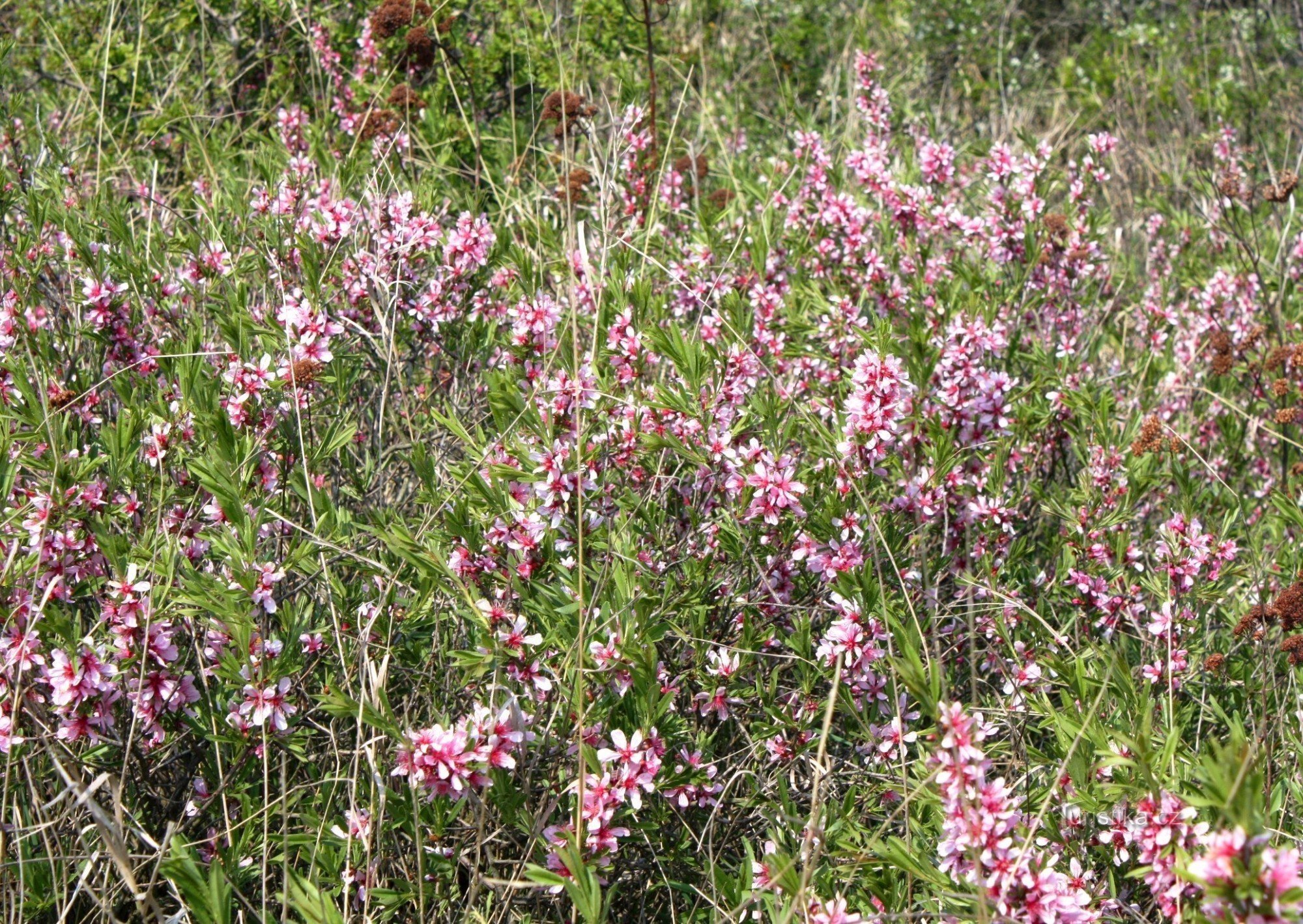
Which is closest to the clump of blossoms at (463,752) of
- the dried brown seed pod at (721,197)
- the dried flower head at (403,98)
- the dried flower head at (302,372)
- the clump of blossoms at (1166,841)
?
the dried flower head at (302,372)

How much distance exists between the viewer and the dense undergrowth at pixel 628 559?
204 centimetres

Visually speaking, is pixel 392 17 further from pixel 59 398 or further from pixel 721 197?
pixel 59 398

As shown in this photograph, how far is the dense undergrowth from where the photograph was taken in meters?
2.04

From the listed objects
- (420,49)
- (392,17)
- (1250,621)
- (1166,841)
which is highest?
(392,17)

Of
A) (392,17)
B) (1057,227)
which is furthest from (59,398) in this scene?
(1057,227)

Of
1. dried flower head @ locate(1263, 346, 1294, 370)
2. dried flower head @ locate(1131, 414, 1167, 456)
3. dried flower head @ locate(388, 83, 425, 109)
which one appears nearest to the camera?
dried flower head @ locate(1131, 414, 1167, 456)

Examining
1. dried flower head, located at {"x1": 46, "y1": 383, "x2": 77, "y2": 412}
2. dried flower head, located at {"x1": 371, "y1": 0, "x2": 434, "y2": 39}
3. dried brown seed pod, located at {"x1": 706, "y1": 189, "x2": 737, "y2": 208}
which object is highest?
dried flower head, located at {"x1": 371, "y1": 0, "x2": 434, "y2": 39}

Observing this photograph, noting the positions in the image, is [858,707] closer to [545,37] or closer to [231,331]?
[231,331]

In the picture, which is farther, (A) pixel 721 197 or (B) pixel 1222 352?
(A) pixel 721 197

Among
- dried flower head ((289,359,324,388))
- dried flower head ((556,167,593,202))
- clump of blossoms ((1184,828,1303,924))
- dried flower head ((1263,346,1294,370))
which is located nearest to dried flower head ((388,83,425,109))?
dried flower head ((556,167,593,202))

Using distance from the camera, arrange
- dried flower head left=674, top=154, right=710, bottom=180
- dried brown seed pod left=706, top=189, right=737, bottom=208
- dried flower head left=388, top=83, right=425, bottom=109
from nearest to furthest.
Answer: dried flower head left=388, top=83, right=425, bottom=109 → dried brown seed pod left=706, top=189, right=737, bottom=208 → dried flower head left=674, top=154, right=710, bottom=180

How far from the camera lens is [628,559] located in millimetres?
2279

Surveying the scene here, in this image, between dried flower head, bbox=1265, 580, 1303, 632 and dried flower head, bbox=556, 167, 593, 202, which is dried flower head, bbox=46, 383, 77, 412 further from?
dried flower head, bbox=1265, 580, 1303, 632

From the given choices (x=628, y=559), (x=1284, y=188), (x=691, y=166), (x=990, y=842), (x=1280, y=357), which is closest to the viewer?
(x=990, y=842)
